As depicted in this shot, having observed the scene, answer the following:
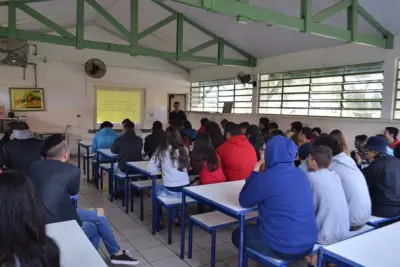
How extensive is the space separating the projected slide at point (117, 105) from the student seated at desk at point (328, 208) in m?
7.49

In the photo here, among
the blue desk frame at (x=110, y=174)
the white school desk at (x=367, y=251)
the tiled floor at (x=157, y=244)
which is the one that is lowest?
the tiled floor at (x=157, y=244)

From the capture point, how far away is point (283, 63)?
6.75 meters

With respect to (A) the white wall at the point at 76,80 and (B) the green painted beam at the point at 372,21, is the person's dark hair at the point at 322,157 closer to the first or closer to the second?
(B) the green painted beam at the point at 372,21

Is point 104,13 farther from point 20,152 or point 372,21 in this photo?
point 372,21

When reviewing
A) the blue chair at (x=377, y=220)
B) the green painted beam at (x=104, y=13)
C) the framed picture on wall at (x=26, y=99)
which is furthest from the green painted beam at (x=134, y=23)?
the blue chair at (x=377, y=220)

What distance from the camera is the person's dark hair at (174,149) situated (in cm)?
333

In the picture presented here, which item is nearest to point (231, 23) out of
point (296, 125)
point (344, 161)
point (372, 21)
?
point (296, 125)

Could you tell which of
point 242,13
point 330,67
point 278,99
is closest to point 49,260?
point 242,13

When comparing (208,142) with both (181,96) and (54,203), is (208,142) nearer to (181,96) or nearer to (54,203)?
(54,203)

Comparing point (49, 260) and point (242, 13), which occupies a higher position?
point (242, 13)

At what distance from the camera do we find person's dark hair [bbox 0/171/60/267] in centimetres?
99

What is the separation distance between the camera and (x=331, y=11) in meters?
4.21

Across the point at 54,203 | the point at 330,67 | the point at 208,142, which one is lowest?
the point at 54,203

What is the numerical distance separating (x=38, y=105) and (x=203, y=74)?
14.8 ft
